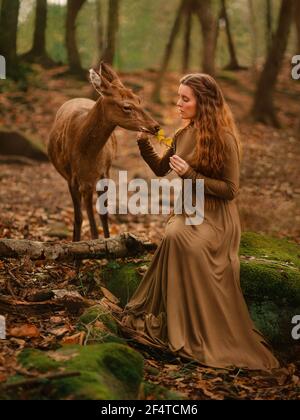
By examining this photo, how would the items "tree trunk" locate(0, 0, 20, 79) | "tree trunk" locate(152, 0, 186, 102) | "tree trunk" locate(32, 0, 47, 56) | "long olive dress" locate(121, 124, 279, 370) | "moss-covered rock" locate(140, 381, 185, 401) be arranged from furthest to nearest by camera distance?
"tree trunk" locate(32, 0, 47, 56) < "tree trunk" locate(152, 0, 186, 102) < "tree trunk" locate(0, 0, 20, 79) < "long olive dress" locate(121, 124, 279, 370) < "moss-covered rock" locate(140, 381, 185, 401)

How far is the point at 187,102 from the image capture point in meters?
4.75

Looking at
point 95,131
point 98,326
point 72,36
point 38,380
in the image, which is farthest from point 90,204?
point 72,36

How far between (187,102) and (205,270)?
53.8 inches

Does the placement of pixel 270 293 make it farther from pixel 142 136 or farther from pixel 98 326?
pixel 142 136

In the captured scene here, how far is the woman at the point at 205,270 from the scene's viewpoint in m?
4.61

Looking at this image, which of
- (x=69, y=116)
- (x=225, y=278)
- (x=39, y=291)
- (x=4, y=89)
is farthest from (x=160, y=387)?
(x=4, y=89)

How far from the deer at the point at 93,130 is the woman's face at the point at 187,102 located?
0.73m

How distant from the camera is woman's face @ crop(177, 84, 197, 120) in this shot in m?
4.73

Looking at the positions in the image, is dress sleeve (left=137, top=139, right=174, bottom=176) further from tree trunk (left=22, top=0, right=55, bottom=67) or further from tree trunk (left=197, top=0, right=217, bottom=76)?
tree trunk (left=22, top=0, right=55, bottom=67)

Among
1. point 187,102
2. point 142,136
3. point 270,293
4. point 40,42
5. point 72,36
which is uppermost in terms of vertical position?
point 72,36

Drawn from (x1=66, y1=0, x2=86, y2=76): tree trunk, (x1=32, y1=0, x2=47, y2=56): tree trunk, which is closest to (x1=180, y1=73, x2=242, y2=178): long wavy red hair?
(x1=32, y1=0, x2=47, y2=56): tree trunk

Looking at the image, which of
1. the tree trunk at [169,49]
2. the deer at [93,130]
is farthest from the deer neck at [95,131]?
the tree trunk at [169,49]

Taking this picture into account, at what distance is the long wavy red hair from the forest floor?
159cm

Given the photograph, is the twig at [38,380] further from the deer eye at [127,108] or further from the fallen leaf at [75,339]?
the deer eye at [127,108]
